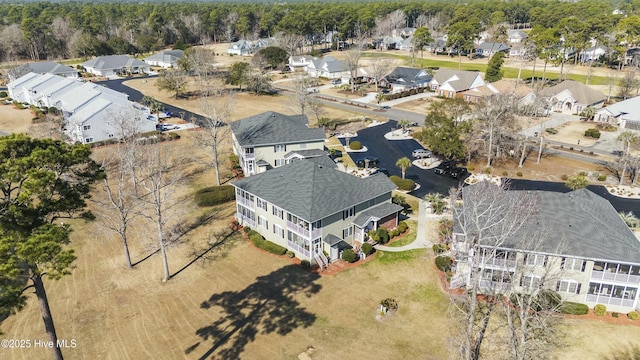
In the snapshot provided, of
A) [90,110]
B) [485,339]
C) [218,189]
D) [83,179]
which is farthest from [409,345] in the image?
[90,110]

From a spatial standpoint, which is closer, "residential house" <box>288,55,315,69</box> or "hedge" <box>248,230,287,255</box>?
"hedge" <box>248,230,287,255</box>

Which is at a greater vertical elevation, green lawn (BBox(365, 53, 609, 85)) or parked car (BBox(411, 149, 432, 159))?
green lawn (BBox(365, 53, 609, 85))

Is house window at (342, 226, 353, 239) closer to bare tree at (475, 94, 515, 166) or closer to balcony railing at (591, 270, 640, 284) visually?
balcony railing at (591, 270, 640, 284)

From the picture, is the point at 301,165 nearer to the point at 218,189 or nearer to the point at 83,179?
the point at 218,189

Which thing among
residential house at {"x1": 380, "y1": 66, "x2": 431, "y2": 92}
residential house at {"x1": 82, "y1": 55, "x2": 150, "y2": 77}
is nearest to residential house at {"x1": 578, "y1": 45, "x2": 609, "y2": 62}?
residential house at {"x1": 380, "y1": 66, "x2": 431, "y2": 92}

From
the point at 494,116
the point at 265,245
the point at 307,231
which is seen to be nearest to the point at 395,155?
the point at 494,116
